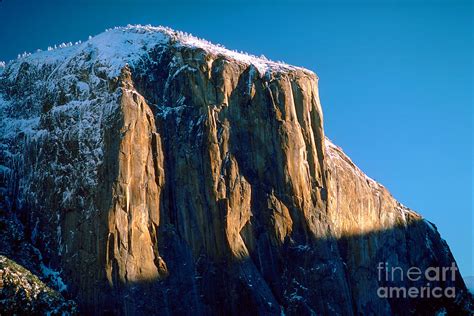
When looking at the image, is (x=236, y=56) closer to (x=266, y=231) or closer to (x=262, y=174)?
(x=262, y=174)

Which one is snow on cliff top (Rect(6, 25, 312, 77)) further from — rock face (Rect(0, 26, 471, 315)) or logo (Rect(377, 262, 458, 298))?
logo (Rect(377, 262, 458, 298))

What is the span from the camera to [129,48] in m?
105

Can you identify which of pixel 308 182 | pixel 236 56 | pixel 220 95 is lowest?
pixel 308 182

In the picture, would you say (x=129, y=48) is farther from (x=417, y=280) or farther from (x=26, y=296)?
(x=417, y=280)

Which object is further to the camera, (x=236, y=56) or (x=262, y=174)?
(x=236, y=56)

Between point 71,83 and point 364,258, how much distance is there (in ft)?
142

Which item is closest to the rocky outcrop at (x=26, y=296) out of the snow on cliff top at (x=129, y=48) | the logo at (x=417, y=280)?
the snow on cliff top at (x=129, y=48)

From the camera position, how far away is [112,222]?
89562 mm

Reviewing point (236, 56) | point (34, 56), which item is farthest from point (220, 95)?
point (34, 56)

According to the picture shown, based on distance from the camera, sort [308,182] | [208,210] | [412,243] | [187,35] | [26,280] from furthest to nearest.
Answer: [412,243] → [187,35] → [308,182] → [208,210] → [26,280]

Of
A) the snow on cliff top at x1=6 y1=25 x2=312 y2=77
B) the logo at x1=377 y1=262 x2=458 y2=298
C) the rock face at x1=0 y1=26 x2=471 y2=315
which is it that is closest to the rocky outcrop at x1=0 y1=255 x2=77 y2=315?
the rock face at x1=0 y1=26 x2=471 y2=315

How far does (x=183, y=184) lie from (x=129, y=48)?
20.8 m

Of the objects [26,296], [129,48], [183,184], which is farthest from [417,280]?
[26,296]

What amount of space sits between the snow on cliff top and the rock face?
0.27 m
